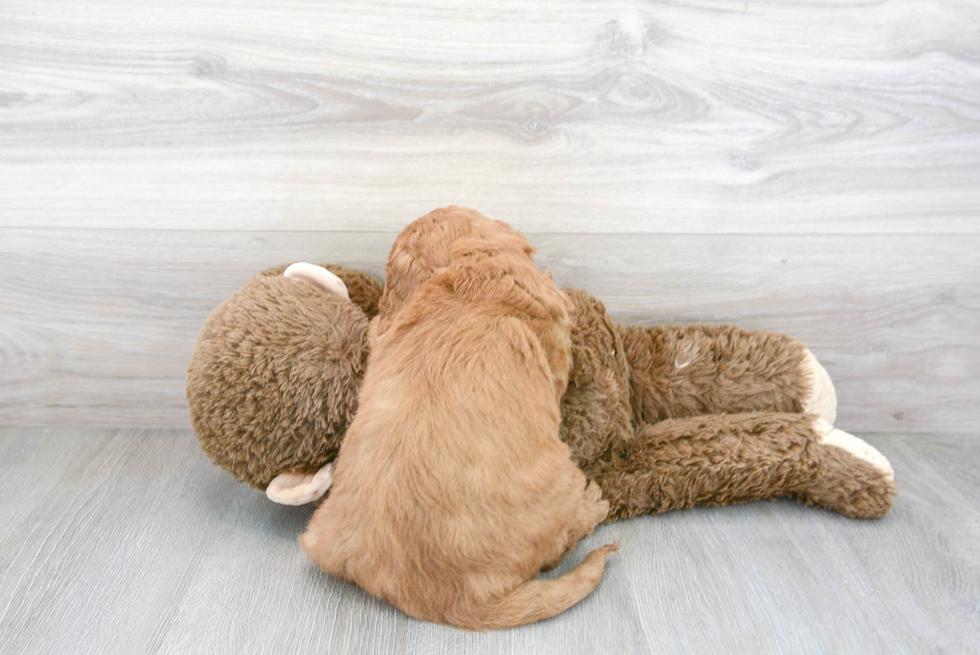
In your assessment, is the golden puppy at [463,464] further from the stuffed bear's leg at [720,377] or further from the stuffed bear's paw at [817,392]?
the stuffed bear's paw at [817,392]

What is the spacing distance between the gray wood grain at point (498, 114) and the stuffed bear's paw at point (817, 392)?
245mm

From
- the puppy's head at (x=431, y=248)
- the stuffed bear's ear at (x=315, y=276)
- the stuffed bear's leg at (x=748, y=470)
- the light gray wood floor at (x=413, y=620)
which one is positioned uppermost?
the puppy's head at (x=431, y=248)

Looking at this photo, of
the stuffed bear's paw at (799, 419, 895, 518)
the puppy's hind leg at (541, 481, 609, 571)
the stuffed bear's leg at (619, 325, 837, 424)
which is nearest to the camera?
the puppy's hind leg at (541, 481, 609, 571)

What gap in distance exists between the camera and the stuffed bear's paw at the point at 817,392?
116cm

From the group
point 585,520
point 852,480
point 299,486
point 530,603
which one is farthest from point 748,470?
point 299,486

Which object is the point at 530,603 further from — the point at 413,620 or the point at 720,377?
the point at 720,377

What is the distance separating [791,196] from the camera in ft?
3.92

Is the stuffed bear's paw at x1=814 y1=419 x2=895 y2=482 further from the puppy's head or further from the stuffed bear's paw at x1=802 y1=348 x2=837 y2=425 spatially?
the puppy's head

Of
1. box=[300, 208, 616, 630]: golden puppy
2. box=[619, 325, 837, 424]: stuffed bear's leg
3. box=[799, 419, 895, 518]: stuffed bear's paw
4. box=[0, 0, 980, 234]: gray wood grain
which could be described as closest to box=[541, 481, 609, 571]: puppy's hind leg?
box=[300, 208, 616, 630]: golden puppy

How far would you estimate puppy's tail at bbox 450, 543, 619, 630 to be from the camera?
0.83 metres

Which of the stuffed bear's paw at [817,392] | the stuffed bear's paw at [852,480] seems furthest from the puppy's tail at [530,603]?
the stuffed bear's paw at [817,392]

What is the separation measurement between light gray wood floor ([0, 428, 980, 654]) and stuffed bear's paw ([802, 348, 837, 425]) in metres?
0.17

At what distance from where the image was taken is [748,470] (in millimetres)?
1058

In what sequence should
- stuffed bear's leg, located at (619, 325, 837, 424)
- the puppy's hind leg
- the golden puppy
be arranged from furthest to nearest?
stuffed bear's leg, located at (619, 325, 837, 424) < the puppy's hind leg < the golden puppy
